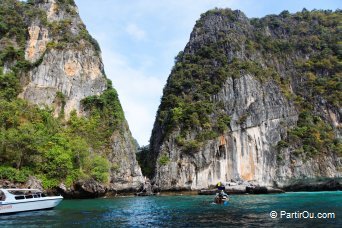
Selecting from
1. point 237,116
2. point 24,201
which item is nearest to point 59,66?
point 237,116

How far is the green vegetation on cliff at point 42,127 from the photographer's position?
44219 millimetres

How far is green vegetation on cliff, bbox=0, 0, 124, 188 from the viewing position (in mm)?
44219

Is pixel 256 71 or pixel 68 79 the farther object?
pixel 256 71

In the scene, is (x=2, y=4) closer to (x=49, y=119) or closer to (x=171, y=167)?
(x=49, y=119)

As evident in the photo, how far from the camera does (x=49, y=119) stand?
54.8 m

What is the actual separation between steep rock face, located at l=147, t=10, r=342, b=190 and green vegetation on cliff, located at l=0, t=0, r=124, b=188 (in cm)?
1383

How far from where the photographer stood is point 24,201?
29.8 meters

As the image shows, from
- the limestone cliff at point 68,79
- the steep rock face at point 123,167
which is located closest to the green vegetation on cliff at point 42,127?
the limestone cliff at point 68,79

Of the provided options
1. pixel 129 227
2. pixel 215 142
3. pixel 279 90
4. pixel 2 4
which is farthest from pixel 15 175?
pixel 279 90

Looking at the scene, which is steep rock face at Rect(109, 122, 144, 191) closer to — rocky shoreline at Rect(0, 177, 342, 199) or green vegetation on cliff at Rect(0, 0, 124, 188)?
rocky shoreline at Rect(0, 177, 342, 199)

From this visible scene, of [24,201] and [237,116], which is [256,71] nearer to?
[237,116]

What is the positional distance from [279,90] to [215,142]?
1003 inches

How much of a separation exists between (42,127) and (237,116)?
39.5m

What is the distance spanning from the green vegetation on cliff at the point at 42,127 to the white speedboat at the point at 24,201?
10997 millimetres
